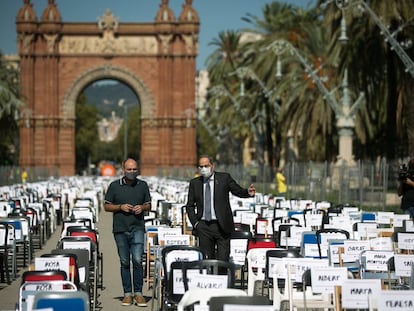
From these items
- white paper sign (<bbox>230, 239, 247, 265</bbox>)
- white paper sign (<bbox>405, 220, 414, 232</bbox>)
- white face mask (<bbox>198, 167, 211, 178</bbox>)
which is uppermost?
white face mask (<bbox>198, 167, 211, 178</bbox>)

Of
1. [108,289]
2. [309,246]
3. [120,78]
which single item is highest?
[120,78]

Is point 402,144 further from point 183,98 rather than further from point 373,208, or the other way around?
point 183,98

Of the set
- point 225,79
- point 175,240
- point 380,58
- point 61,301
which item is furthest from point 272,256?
point 225,79

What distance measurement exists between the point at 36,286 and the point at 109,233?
2007 centimetres

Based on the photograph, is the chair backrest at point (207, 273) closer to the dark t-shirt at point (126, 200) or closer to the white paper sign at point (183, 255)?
the white paper sign at point (183, 255)

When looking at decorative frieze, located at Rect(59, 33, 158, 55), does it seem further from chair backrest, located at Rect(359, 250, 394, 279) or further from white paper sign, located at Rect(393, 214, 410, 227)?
chair backrest, located at Rect(359, 250, 394, 279)

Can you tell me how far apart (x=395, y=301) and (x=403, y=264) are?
3849 mm

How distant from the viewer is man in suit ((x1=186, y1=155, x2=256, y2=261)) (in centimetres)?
1362

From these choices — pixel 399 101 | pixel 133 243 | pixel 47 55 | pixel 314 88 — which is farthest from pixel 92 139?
pixel 133 243

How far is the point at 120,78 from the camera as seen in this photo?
84.6 meters

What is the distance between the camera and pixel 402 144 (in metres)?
48.0

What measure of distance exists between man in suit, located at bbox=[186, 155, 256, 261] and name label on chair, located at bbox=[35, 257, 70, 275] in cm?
311

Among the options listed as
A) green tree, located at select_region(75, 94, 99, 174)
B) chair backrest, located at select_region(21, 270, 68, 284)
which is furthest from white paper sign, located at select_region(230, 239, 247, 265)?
green tree, located at select_region(75, 94, 99, 174)

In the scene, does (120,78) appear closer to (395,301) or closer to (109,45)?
(109,45)
